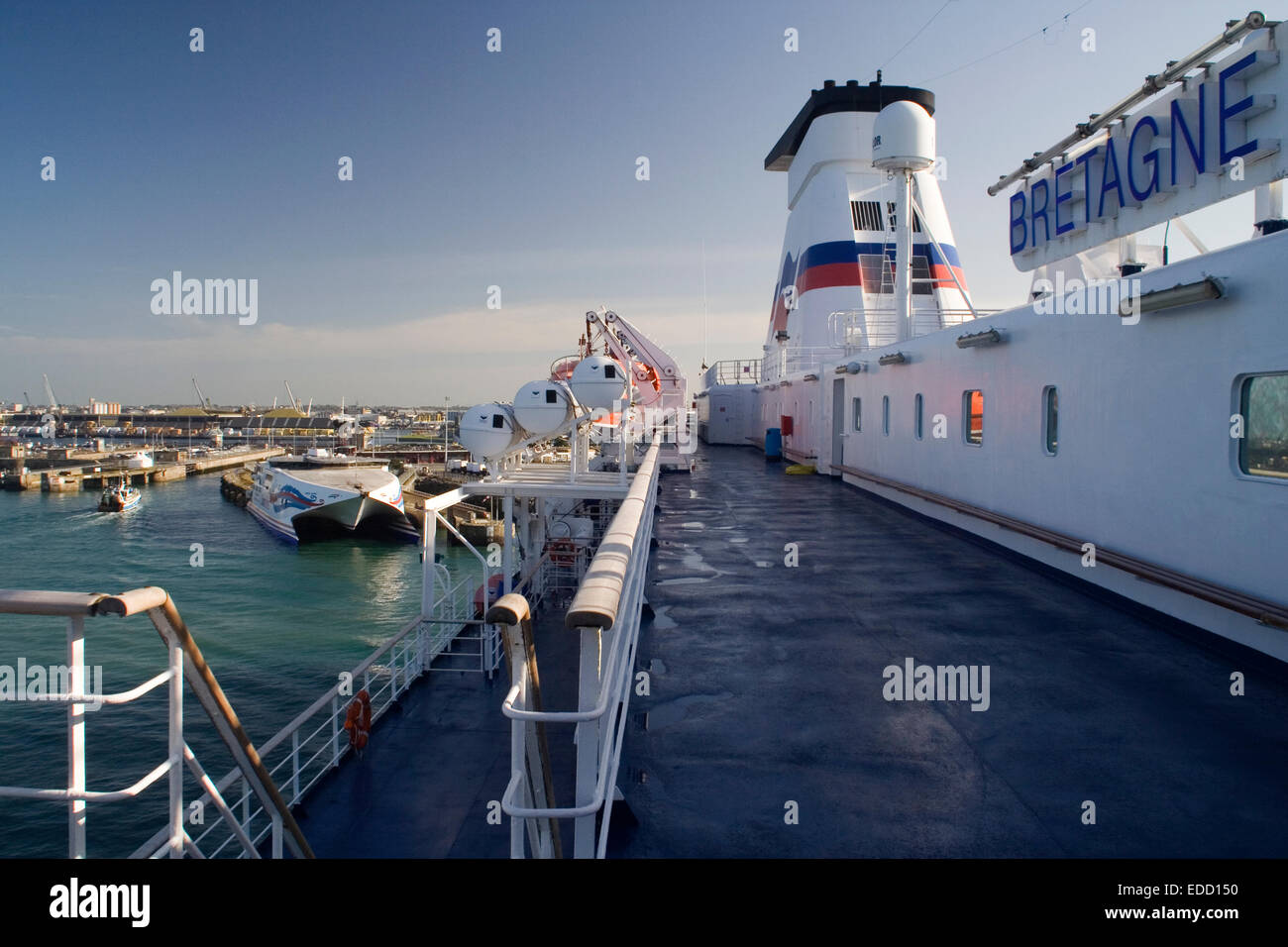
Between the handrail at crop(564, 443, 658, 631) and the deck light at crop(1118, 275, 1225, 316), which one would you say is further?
the deck light at crop(1118, 275, 1225, 316)

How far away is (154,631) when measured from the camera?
2466 centimetres

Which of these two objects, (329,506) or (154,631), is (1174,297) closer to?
(154,631)

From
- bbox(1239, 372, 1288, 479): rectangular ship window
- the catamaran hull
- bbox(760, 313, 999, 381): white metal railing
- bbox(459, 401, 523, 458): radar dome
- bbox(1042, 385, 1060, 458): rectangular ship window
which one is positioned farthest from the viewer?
the catamaran hull

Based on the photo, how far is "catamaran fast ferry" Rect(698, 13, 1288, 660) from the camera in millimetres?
5617

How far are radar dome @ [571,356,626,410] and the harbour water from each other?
9.73 metres

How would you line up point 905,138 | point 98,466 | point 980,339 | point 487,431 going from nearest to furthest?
point 980,339
point 487,431
point 905,138
point 98,466

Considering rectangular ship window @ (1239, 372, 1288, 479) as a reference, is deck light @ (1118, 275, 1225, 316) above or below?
above

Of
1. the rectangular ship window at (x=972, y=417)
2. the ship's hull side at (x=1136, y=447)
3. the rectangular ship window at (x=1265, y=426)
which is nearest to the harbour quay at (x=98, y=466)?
the rectangular ship window at (x=972, y=417)

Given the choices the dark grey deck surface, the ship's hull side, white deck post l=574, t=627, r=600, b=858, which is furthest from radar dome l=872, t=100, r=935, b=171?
white deck post l=574, t=627, r=600, b=858

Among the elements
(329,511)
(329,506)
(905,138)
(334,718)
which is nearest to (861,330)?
(905,138)

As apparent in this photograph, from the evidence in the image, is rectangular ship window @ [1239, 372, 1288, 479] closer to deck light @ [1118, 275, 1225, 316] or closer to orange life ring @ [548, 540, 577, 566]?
deck light @ [1118, 275, 1225, 316]

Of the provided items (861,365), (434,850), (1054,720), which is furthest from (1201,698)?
(861,365)

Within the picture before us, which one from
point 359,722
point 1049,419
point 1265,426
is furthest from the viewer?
point 359,722

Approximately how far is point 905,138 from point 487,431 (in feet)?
29.7
